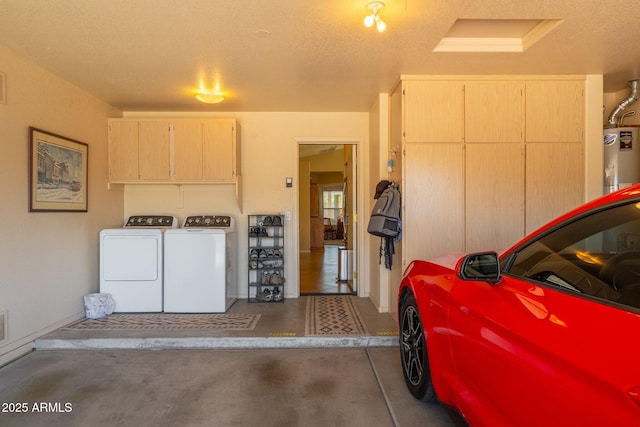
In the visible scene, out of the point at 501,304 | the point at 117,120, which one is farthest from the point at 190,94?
the point at 501,304

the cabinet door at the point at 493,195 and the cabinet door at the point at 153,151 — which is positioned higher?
the cabinet door at the point at 153,151

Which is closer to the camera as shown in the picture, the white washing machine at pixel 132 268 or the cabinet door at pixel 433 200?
the cabinet door at pixel 433 200

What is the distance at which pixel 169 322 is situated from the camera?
380 centimetres

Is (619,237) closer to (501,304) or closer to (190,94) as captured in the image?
(501,304)

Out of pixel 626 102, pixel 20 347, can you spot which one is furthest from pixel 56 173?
pixel 626 102

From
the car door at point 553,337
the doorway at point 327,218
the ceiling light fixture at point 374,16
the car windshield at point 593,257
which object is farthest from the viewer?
the doorway at point 327,218

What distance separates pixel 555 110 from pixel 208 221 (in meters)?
4.05

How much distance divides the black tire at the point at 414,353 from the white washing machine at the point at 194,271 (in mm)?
2314

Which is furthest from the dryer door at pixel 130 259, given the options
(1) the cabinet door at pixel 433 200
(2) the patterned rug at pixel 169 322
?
(1) the cabinet door at pixel 433 200

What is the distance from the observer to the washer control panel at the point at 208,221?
4.68 meters

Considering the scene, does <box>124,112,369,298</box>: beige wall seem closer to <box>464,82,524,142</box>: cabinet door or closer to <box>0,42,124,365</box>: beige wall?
<box>0,42,124,365</box>: beige wall

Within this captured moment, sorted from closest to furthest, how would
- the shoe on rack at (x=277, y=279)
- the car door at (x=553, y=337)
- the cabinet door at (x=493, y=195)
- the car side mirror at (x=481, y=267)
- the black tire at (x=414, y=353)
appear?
1. the car door at (x=553, y=337)
2. the car side mirror at (x=481, y=267)
3. the black tire at (x=414, y=353)
4. the cabinet door at (x=493, y=195)
5. the shoe on rack at (x=277, y=279)

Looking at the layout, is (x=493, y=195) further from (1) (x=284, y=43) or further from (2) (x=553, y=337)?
(2) (x=553, y=337)

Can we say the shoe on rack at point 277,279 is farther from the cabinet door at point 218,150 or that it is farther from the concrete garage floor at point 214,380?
the cabinet door at point 218,150
